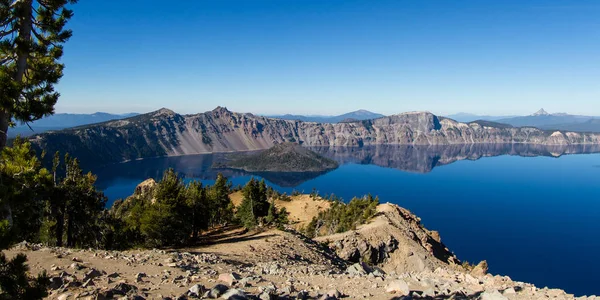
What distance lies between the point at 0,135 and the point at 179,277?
A: 9399mm

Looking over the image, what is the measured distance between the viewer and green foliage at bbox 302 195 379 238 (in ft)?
225

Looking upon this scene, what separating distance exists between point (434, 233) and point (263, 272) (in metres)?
64.9

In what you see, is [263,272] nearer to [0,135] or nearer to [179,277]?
[179,277]

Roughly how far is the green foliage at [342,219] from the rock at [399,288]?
49.3 m

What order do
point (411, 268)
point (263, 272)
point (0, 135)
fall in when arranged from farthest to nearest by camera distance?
point (411, 268) → point (263, 272) → point (0, 135)

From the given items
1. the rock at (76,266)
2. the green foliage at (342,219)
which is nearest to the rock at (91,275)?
the rock at (76,266)

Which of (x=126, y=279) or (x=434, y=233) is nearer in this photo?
(x=126, y=279)

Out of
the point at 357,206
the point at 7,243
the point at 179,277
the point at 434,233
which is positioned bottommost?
the point at 434,233

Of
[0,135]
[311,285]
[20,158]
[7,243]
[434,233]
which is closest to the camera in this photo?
[7,243]

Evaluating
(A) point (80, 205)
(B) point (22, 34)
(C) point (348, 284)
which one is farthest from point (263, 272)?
(A) point (80, 205)

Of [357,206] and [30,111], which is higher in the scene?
[30,111]

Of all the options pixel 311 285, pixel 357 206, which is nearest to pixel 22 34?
pixel 311 285

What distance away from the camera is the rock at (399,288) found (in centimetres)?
1553

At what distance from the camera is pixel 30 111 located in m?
10.9
